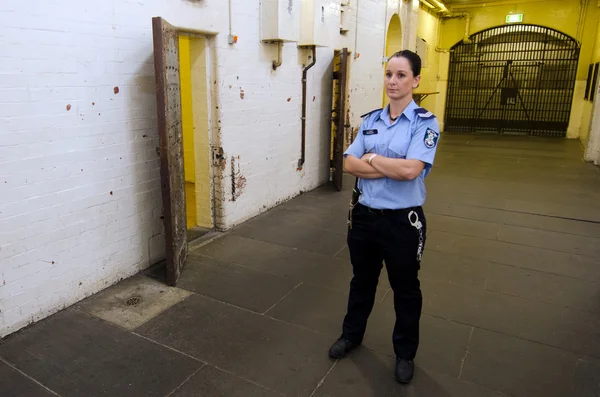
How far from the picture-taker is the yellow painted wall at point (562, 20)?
11.0 m

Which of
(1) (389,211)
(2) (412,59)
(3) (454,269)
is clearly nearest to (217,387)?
(1) (389,211)

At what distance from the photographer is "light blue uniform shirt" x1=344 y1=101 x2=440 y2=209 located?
2113 mm

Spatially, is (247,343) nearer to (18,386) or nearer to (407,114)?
(18,386)

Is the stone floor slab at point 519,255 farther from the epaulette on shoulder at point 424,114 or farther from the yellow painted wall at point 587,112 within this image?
the yellow painted wall at point 587,112

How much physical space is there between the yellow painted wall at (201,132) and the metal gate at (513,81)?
10.6m

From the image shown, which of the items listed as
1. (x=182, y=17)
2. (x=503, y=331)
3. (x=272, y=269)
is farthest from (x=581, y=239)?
(x=182, y=17)

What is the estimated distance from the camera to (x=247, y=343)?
2.71 m

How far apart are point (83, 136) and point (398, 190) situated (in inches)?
84.4

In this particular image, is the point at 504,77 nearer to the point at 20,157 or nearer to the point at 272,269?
the point at 272,269

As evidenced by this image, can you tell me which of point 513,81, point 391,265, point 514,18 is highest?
point 514,18

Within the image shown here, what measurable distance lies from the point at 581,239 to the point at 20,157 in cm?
491

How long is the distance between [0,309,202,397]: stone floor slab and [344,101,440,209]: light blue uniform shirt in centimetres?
139

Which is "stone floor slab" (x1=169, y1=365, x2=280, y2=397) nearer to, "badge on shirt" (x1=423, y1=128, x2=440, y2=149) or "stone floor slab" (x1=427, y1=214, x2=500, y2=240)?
"badge on shirt" (x1=423, y1=128, x2=440, y2=149)

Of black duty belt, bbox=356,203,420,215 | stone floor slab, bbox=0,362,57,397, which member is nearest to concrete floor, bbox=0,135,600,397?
stone floor slab, bbox=0,362,57,397
